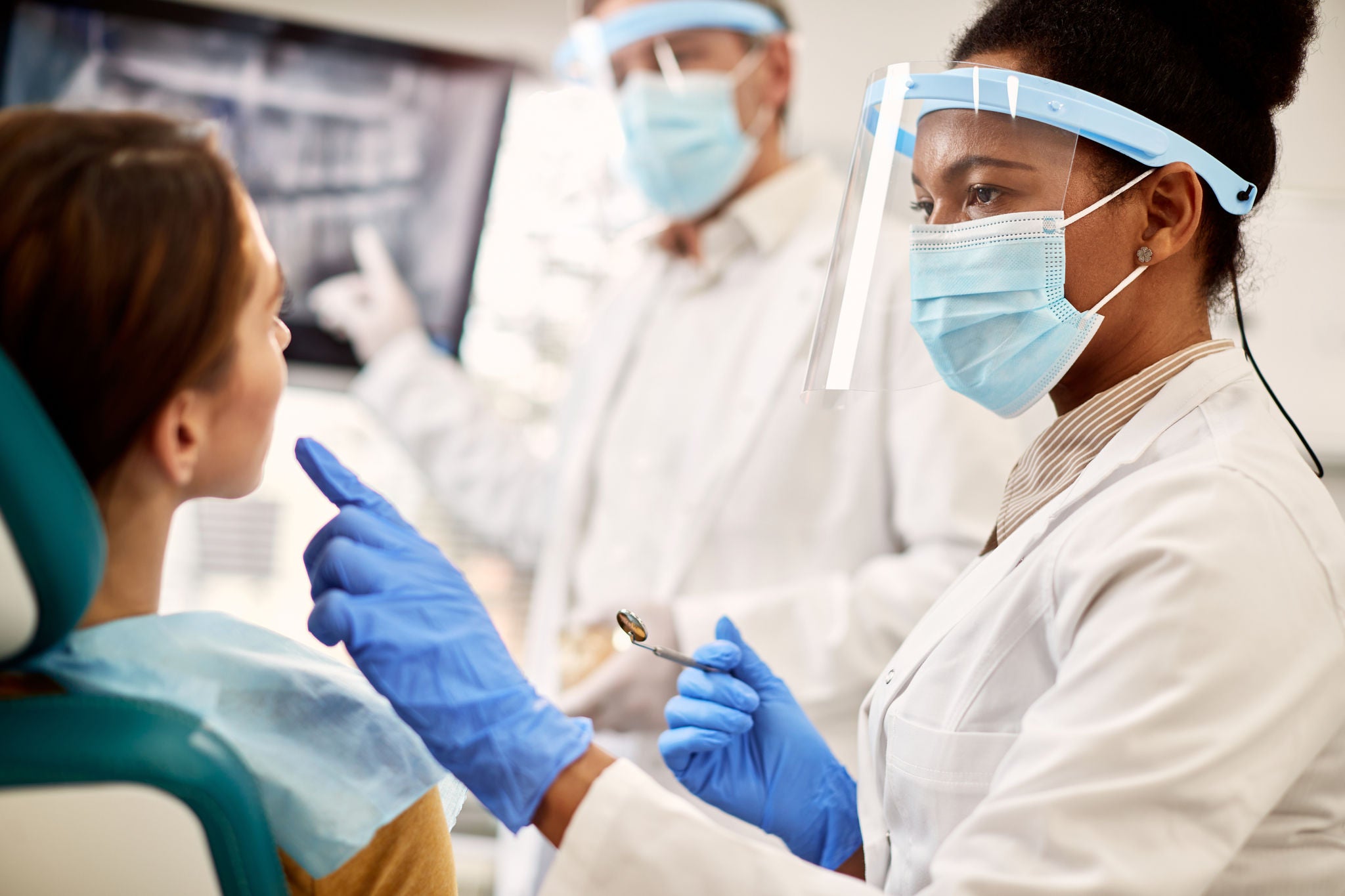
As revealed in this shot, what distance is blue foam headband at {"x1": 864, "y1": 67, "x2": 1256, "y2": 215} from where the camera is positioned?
3.14 feet

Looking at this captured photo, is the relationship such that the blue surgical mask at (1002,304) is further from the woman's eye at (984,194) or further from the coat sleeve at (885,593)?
the coat sleeve at (885,593)

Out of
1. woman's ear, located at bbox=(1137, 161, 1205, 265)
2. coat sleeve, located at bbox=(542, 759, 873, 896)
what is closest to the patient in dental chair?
coat sleeve, located at bbox=(542, 759, 873, 896)

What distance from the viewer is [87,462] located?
82 centimetres

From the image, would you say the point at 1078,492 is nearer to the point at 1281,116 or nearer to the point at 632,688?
the point at 632,688

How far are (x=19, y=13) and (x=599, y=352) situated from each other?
1.56 meters

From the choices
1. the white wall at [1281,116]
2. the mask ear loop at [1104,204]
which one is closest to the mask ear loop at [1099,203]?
the mask ear loop at [1104,204]

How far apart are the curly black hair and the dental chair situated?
903 mm

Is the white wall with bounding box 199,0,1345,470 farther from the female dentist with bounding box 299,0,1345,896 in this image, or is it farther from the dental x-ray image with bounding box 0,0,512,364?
the female dentist with bounding box 299,0,1345,896

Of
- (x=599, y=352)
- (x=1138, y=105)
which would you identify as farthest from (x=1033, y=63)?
(x=599, y=352)

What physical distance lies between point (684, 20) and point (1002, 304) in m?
1.17

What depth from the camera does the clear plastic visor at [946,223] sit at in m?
0.99

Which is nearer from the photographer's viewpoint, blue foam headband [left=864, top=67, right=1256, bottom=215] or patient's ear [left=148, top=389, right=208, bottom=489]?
patient's ear [left=148, top=389, right=208, bottom=489]

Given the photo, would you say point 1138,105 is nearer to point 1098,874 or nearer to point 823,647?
point 1098,874

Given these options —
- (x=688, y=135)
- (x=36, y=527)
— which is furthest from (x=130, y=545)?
(x=688, y=135)
